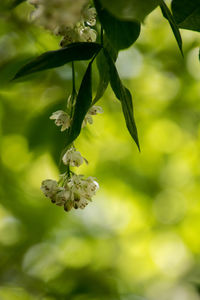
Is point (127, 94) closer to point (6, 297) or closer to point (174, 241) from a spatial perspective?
point (6, 297)

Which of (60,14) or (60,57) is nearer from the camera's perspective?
(60,14)

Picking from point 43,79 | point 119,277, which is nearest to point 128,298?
point 119,277

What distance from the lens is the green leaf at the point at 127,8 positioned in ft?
1.48

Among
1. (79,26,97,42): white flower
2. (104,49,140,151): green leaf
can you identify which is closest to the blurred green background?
(79,26,97,42): white flower

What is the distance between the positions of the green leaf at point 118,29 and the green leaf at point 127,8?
36mm

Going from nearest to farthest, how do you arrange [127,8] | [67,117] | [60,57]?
1. [127,8]
2. [60,57]
3. [67,117]

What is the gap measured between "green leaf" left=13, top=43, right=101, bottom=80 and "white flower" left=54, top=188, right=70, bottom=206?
0.27m

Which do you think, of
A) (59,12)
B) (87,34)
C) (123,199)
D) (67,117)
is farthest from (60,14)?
(123,199)

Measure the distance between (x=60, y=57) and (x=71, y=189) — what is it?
0.90ft

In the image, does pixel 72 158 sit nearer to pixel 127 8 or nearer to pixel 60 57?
pixel 60 57

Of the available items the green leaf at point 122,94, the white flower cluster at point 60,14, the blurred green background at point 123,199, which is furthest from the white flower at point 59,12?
the blurred green background at point 123,199

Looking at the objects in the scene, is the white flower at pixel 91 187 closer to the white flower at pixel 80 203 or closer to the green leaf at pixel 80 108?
the white flower at pixel 80 203

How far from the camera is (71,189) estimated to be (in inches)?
30.9

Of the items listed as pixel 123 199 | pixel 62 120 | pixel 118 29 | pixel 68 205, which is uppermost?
pixel 118 29
